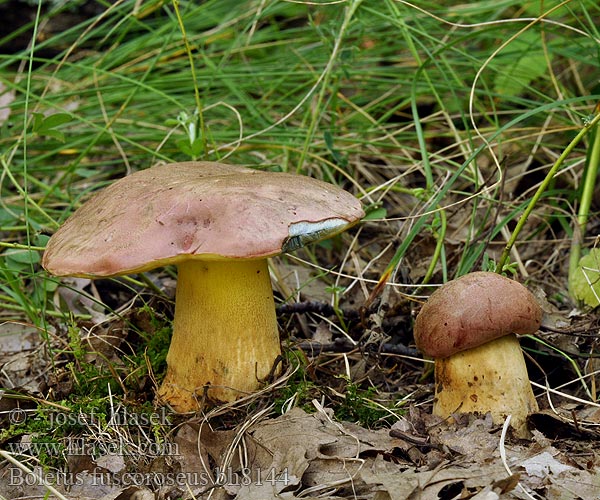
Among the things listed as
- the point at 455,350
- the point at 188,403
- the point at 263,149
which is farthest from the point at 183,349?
the point at 263,149

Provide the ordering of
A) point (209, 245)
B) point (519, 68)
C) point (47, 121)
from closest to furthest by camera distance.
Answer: point (209, 245) < point (47, 121) < point (519, 68)

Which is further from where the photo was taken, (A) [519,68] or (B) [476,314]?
(A) [519,68]

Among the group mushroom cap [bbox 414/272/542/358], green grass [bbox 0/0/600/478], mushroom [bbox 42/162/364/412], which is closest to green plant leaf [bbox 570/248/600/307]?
green grass [bbox 0/0/600/478]

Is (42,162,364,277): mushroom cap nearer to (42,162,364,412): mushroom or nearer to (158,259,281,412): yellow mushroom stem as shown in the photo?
(42,162,364,412): mushroom

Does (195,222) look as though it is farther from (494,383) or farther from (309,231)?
(494,383)

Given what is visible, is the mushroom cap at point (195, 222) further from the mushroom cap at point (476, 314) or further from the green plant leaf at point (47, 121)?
the green plant leaf at point (47, 121)

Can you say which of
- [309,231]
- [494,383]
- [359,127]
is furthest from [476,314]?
[359,127]
